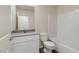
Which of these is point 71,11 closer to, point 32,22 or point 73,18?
point 73,18

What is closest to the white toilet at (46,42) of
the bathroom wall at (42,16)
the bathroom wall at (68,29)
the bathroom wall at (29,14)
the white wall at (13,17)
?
the bathroom wall at (42,16)

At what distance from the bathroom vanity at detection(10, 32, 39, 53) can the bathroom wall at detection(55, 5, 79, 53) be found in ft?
2.26

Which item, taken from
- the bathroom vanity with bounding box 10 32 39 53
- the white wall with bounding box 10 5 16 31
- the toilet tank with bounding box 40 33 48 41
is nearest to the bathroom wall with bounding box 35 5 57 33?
the toilet tank with bounding box 40 33 48 41

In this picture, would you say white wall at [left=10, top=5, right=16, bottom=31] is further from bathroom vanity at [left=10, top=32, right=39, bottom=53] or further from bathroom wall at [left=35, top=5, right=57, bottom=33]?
bathroom wall at [left=35, top=5, right=57, bottom=33]

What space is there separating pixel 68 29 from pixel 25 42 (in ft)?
4.01

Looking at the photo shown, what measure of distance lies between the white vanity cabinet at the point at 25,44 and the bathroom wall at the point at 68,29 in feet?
2.23

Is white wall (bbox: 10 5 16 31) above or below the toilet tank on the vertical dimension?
above

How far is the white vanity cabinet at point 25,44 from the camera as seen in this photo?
2.20 m

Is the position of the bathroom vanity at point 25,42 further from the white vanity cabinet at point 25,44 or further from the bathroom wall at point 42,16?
the bathroom wall at point 42,16

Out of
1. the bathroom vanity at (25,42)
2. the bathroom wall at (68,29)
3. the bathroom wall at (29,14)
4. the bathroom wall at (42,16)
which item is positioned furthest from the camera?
the bathroom wall at (42,16)

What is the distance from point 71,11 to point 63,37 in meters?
0.81


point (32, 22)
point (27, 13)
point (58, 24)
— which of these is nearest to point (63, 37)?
point (58, 24)

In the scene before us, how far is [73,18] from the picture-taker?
84.0 inches

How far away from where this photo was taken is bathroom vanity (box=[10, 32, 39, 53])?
2199mm
